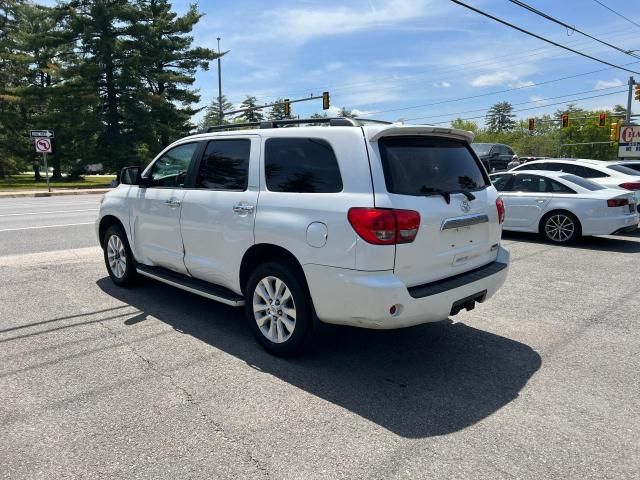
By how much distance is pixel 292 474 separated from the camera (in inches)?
104

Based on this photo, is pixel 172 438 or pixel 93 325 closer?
pixel 172 438

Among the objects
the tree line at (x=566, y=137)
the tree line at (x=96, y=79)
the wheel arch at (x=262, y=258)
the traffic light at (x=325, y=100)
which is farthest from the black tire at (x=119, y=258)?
the tree line at (x=566, y=137)

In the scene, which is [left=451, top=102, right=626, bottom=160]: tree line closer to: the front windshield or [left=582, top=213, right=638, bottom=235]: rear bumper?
the front windshield

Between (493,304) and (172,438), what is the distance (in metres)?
4.01

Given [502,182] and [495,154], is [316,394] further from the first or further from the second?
[495,154]

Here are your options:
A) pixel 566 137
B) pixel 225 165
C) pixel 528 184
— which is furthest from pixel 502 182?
pixel 566 137

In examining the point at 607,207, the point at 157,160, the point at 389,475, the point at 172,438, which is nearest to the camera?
the point at 389,475

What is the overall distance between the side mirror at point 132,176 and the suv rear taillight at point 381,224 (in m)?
3.17

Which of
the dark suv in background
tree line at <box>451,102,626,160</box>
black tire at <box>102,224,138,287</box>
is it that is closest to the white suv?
black tire at <box>102,224,138,287</box>

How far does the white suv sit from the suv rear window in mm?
11

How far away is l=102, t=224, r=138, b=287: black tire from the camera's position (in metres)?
5.99

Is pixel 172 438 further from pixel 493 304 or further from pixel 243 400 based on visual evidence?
pixel 493 304

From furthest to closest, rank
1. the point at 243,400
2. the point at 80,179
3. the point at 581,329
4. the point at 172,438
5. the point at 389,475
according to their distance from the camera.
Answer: the point at 80,179
the point at 581,329
the point at 243,400
the point at 172,438
the point at 389,475

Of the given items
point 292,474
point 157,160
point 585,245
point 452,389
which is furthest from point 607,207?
point 292,474
